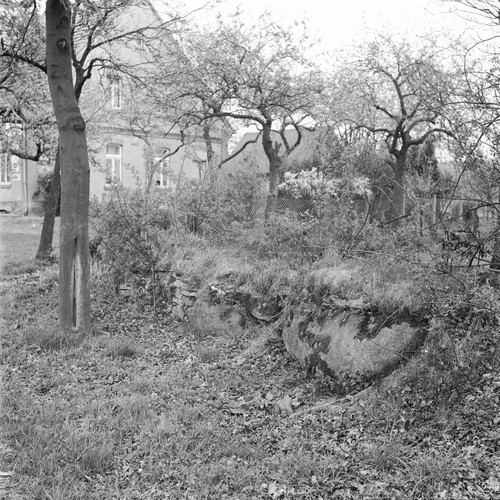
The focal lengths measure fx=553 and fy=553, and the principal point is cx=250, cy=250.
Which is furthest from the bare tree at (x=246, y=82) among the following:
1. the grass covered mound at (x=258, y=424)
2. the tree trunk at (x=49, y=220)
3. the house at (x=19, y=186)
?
the house at (x=19, y=186)

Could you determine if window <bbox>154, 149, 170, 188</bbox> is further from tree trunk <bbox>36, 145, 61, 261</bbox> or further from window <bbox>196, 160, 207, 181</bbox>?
tree trunk <bbox>36, 145, 61, 261</bbox>

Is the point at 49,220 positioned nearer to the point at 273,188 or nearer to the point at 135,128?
the point at 273,188

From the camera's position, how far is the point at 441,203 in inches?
233

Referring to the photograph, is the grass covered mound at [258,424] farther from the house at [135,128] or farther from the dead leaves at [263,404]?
the house at [135,128]

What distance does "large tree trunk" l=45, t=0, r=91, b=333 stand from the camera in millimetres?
6805

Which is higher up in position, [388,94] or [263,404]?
[388,94]

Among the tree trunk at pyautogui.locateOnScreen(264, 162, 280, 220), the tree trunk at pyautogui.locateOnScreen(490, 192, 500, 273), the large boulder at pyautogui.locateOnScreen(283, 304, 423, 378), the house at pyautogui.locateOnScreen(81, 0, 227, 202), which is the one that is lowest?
the large boulder at pyautogui.locateOnScreen(283, 304, 423, 378)

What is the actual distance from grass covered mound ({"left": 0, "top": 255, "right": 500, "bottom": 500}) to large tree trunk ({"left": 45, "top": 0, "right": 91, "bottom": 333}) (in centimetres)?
87

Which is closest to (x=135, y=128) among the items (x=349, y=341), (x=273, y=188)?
(x=273, y=188)

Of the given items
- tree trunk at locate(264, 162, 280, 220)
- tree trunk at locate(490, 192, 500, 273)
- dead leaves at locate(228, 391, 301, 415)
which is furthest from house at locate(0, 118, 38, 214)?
tree trunk at locate(490, 192, 500, 273)

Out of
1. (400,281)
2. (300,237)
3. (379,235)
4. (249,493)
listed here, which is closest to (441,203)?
(379,235)

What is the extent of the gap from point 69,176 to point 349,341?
13.2 feet

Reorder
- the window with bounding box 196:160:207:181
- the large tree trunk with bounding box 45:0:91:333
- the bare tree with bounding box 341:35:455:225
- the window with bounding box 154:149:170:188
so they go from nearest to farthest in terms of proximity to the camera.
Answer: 1. the large tree trunk with bounding box 45:0:91:333
2. the window with bounding box 154:149:170:188
3. the window with bounding box 196:160:207:181
4. the bare tree with bounding box 341:35:455:225

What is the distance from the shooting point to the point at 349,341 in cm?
518
